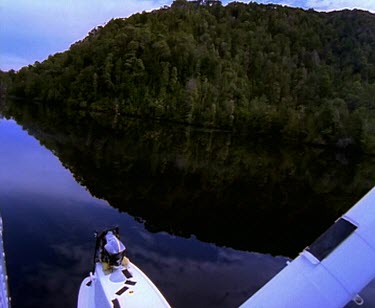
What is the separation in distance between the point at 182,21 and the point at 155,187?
4947 inches

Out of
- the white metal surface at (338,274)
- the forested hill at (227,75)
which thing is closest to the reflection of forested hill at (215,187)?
the white metal surface at (338,274)

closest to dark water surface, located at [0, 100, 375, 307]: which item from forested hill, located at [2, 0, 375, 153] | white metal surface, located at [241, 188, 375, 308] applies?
white metal surface, located at [241, 188, 375, 308]

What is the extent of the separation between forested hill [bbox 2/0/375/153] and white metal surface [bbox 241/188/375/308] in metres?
68.9

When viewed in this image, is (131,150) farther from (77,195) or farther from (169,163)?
(77,195)

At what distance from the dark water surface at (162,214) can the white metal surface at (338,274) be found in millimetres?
1358

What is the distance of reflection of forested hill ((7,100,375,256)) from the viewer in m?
19.3

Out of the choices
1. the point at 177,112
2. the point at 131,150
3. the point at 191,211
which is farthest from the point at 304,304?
the point at 177,112

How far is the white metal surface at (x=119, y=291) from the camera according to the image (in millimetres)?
8547

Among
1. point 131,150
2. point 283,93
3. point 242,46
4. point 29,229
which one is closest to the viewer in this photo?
point 29,229

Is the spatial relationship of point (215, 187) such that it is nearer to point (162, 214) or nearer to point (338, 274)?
point (162, 214)

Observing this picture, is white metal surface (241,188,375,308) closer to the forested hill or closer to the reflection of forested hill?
the reflection of forested hill

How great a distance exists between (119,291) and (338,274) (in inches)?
265

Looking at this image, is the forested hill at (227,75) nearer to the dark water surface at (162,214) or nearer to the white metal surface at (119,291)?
the dark water surface at (162,214)

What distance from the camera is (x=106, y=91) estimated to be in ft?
333
